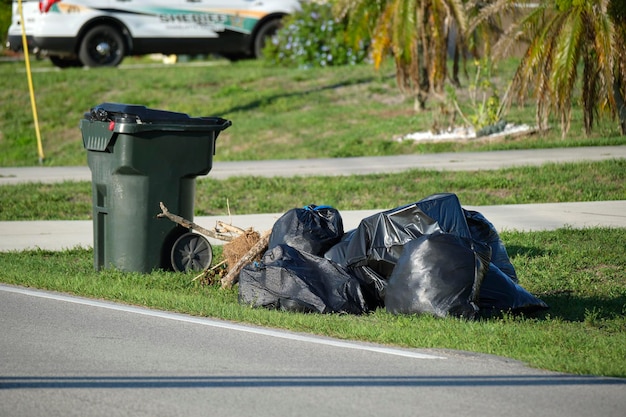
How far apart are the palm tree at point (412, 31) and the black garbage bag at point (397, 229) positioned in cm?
974

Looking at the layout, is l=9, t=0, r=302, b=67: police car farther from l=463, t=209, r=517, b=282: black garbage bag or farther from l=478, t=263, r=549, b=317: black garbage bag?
l=478, t=263, r=549, b=317: black garbage bag

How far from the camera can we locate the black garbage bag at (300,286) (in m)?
7.47

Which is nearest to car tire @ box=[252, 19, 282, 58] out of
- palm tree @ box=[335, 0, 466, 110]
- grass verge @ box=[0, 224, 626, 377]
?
palm tree @ box=[335, 0, 466, 110]

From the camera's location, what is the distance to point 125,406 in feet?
17.0

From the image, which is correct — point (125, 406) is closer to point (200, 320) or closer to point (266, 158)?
point (200, 320)

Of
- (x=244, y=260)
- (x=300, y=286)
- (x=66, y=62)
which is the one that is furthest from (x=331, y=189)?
(x=66, y=62)

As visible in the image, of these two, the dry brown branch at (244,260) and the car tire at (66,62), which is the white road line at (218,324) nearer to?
the dry brown branch at (244,260)

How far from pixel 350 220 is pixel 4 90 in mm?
13945

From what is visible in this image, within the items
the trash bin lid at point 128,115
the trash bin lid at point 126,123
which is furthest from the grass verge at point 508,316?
the trash bin lid at point 128,115

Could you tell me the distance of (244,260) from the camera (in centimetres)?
837

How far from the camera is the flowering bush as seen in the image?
78.9ft

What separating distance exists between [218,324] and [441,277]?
5.14 ft

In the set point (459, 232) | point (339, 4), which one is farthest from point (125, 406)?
point (339, 4)

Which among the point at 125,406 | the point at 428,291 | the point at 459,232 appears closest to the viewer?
the point at 125,406
